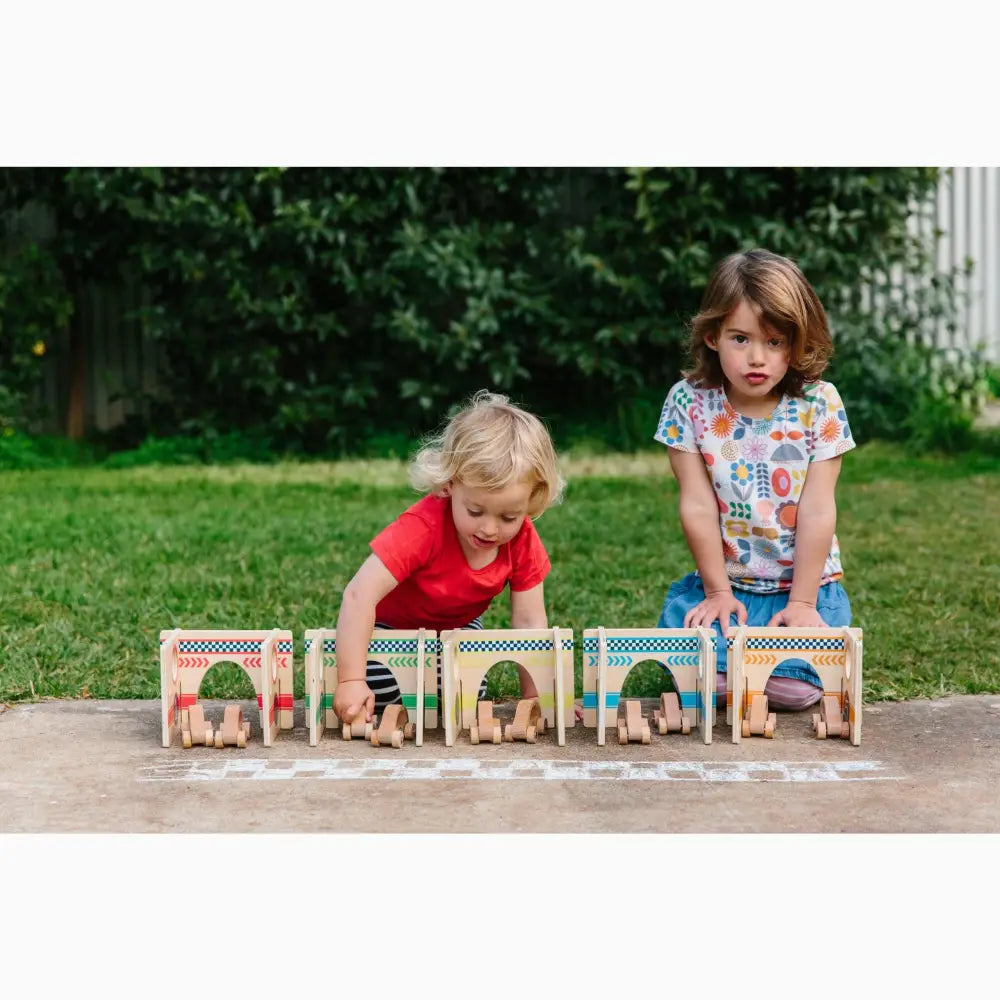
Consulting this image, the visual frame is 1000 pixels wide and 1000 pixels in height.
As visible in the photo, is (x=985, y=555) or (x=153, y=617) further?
(x=985, y=555)

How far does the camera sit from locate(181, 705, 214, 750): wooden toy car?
3342 mm

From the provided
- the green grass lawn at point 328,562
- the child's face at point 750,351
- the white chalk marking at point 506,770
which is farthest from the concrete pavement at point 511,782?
the child's face at point 750,351

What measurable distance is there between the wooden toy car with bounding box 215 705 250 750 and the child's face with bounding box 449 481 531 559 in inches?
29.8

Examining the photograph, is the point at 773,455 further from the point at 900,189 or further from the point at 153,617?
the point at 900,189

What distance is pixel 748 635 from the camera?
344 centimetres

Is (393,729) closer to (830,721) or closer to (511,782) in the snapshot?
(511,782)

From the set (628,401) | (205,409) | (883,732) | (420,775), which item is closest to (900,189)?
(628,401)

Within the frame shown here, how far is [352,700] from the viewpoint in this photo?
337cm

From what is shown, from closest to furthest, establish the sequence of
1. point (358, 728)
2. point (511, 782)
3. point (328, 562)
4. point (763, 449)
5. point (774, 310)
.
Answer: point (511, 782) → point (358, 728) → point (774, 310) → point (763, 449) → point (328, 562)

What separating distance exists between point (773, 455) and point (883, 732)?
2.90 feet

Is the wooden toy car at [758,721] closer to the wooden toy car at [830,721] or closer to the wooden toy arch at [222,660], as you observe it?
the wooden toy car at [830,721]

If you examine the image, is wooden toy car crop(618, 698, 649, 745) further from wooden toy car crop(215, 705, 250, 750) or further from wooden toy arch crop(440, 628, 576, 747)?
wooden toy car crop(215, 705, 250, 750)

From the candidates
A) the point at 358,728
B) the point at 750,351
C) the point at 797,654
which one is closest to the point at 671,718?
the point at 797,654

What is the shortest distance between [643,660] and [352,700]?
0.77 m
